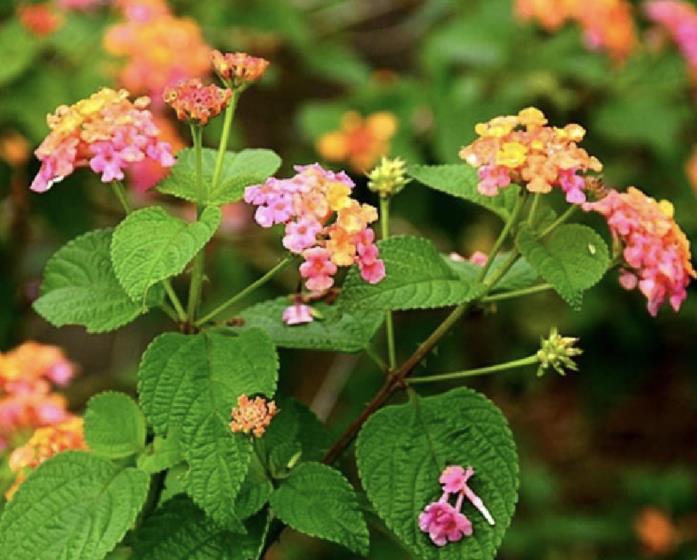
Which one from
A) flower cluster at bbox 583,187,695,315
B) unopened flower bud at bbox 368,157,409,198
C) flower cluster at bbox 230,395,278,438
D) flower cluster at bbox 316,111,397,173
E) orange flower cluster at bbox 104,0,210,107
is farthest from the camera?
flower cluster at bbox 316,111,397,173

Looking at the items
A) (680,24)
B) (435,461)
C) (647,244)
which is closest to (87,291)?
(435,461)

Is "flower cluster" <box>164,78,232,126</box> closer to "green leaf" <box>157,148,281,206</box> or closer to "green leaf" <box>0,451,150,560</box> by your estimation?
"green leaf" <box>157,148,281,206</box>

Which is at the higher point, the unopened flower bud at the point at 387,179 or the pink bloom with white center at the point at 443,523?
the unopened flower bud at the point at 387,179

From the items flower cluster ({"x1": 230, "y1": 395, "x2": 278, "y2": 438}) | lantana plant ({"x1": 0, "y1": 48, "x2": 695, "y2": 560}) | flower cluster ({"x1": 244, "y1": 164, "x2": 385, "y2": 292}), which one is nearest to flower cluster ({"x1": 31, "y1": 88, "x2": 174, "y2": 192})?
lantana plant ({"x1": 0, "y1": 48, "x2": 695, "y2": 560})

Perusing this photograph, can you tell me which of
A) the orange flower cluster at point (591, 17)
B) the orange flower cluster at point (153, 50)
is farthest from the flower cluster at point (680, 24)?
the orange flower cluster at point (153, 50)

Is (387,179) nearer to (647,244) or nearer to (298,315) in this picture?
(298,315)

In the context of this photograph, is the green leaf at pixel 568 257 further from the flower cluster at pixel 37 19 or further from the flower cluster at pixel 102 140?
the flower cluster at pixel 37 19
